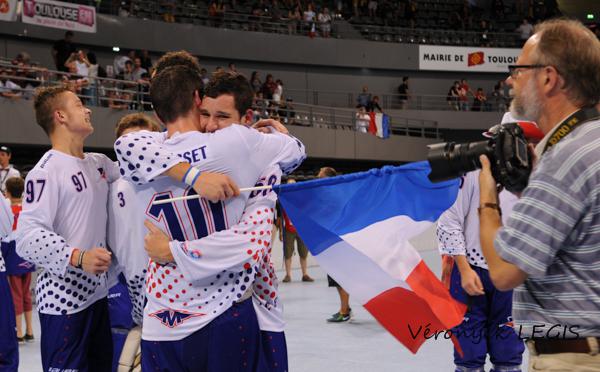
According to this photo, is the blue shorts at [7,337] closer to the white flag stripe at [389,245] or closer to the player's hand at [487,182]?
the white flag stripe at [389,245]

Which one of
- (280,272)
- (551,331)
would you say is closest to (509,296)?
(551,331)

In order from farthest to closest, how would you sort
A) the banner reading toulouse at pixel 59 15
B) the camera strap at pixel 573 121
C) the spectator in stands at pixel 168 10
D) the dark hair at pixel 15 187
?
the spectator in stands at pixel 168 10, the banner reading toulouse at pixel 59 15, the dark hair at pixel 15 187, the camera strap at pixel 573 121

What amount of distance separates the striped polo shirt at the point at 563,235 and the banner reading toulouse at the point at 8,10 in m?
16.5

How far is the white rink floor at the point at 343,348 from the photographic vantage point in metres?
6.40

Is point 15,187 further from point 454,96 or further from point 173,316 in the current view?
point 454,96

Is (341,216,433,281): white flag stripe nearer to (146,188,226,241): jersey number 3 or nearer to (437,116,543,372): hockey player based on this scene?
(146,188,226,241): jersey number 3

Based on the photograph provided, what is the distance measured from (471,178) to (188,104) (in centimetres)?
220

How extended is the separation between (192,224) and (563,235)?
136 centimetres

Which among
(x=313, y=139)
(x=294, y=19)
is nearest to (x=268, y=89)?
(x=313, y=139)

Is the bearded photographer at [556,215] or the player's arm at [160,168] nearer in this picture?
the bearded photographer at [556,215]

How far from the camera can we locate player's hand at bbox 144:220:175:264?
2.73 m

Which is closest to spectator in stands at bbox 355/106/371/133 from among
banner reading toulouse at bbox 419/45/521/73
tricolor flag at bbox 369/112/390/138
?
tricolor flag at bbox 369/112/390/138

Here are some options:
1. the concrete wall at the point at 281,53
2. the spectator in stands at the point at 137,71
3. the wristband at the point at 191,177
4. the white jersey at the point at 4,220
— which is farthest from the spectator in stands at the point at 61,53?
the wristband at the point at 191,177

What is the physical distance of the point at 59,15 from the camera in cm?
1828
